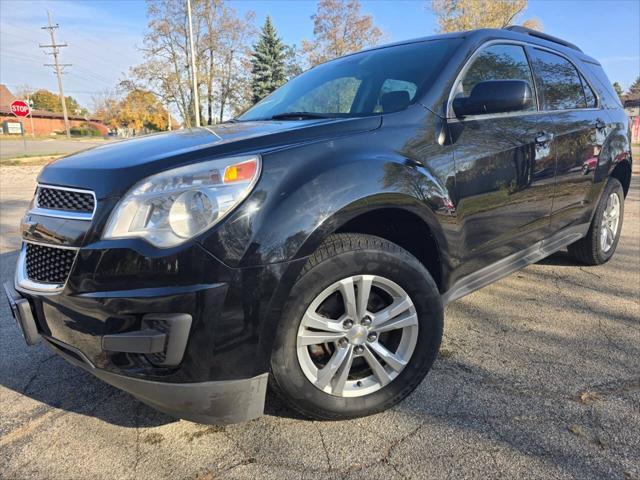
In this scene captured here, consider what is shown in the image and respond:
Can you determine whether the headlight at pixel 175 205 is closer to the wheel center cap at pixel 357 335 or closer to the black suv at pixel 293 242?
the black suv at pixel 293 242

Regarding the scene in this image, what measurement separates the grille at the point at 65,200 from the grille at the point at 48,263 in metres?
0.17

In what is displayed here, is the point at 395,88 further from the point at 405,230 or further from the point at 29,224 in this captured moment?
Answer: the point at 29,224

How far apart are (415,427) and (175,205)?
1.39 meters

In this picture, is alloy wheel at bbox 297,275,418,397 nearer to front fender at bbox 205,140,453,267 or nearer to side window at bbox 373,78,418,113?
front fender at bbox 205,140,453,267

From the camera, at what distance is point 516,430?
1999 mm

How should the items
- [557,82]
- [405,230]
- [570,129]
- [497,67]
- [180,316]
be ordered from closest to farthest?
[180,316]
[405,230]
[497,67]
[570,129]
[557,82]

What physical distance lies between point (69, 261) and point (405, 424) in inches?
61.6

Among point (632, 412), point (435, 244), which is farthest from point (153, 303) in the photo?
point (632, 412)

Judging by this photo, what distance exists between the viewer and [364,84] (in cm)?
292

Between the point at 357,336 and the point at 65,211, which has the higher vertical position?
the point at 65,211

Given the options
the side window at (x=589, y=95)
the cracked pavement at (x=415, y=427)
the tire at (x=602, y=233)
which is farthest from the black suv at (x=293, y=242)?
the tire at (x=602, y=233)

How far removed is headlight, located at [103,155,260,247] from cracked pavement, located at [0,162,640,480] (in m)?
0.94

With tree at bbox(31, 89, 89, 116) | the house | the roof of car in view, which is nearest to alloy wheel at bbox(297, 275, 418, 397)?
the roof of car

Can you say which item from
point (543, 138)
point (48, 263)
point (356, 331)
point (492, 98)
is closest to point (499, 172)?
point (492, 98)
